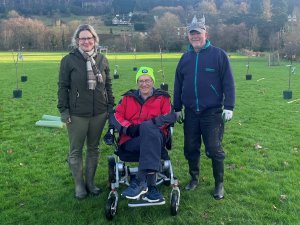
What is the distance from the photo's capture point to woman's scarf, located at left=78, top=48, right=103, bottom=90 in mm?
4422

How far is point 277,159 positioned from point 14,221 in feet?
14.3

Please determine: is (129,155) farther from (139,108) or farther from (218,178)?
(218,178)

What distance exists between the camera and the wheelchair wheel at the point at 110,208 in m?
4.21

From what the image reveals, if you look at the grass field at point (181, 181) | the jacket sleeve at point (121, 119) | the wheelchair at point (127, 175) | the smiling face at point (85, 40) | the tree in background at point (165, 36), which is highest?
the tree in background at point (165, 36)

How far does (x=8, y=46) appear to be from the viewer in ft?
234

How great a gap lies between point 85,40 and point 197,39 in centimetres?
141

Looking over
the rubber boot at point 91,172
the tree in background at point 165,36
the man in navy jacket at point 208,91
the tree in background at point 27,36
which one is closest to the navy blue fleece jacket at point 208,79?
the man in navy jacket at point 208,91

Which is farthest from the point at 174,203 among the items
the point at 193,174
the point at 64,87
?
the point at 64,87

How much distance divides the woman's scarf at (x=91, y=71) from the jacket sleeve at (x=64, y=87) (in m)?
0.24

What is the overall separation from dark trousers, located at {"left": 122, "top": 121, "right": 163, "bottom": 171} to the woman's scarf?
2.55ft

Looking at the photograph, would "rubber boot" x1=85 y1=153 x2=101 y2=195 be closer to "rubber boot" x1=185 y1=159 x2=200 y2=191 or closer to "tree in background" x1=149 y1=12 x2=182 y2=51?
"rubber boot" x1=185 y1=159 x2=200 y2=191

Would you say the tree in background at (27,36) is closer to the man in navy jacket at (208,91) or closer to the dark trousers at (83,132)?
the dark trousers at (83,132)

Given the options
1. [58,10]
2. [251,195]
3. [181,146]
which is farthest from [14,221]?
[58,10]

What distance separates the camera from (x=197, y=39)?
4.68 m
